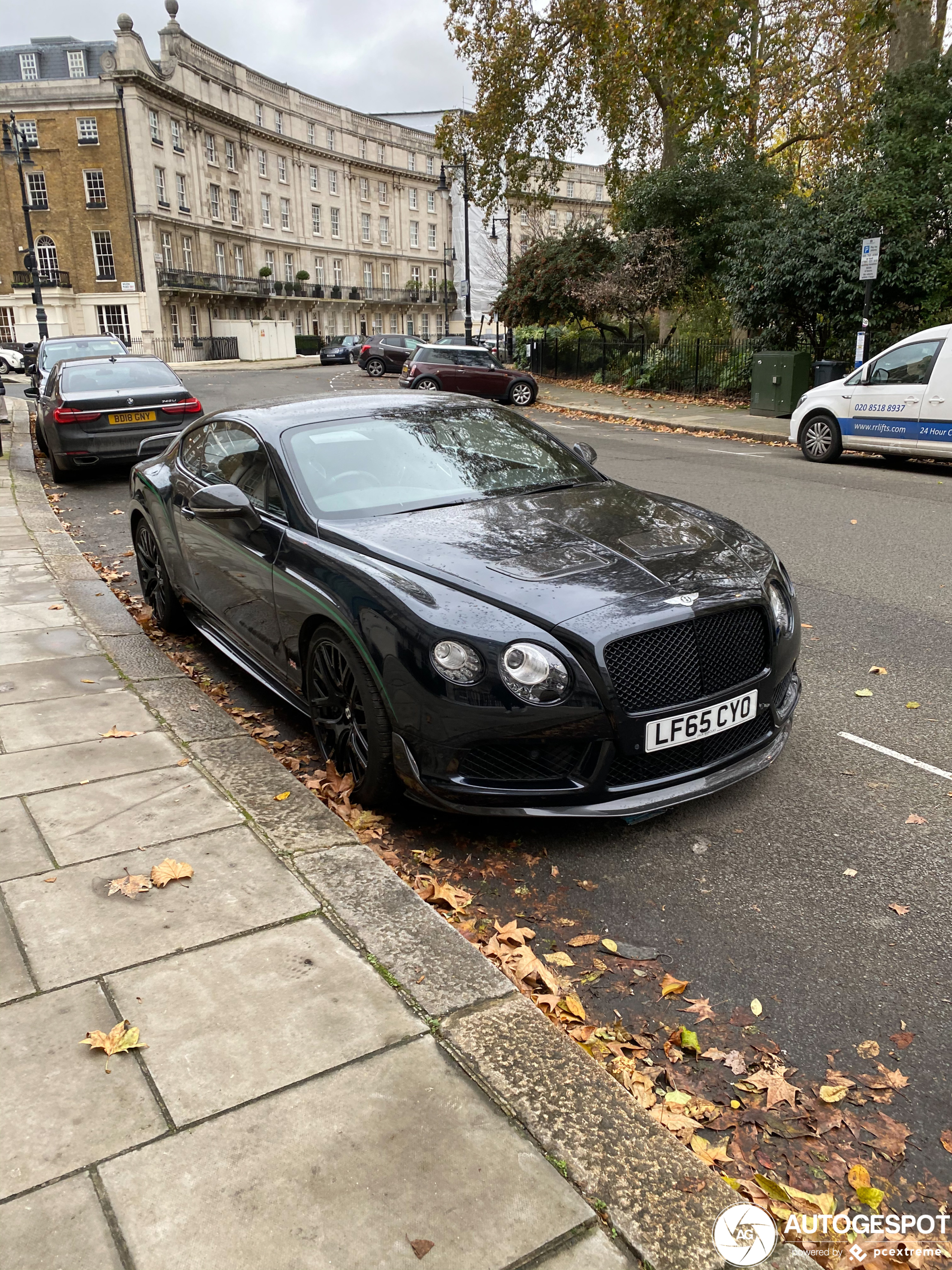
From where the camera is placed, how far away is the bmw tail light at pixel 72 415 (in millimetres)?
12391

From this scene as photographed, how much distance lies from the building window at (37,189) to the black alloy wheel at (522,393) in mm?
45071

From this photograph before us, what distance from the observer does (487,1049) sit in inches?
97.3

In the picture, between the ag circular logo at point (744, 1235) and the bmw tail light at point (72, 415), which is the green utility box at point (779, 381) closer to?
the bmw tail light at point (72, 415)

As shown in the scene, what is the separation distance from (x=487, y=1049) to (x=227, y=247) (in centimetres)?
7247

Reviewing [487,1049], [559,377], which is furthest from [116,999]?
[559,377]

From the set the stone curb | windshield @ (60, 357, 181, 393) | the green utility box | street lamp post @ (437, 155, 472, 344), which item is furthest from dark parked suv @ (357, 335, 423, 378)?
windshield @ (60, 357, 181, 393)

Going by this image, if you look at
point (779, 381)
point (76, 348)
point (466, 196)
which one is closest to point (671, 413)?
point (779, 381)

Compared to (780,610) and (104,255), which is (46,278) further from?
(780,610)

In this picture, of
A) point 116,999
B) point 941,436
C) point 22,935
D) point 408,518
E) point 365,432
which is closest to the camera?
point 116,999

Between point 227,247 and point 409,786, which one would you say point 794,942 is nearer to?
point 409,786

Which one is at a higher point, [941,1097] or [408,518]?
[408,518]

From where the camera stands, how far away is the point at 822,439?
14523 millimetres

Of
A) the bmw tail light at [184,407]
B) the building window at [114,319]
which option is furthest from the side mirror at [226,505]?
the building window at [114,319]

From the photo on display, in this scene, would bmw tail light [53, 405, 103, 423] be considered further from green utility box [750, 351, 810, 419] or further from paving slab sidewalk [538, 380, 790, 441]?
green utility box [750, 351, 810, 419]
